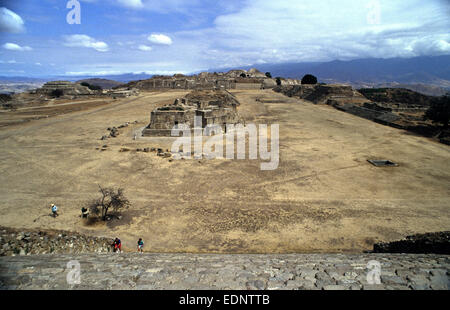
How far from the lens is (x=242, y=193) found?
34.8 feet

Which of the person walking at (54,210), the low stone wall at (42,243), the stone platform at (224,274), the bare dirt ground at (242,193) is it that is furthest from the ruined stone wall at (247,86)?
the stone platform at (224,274)

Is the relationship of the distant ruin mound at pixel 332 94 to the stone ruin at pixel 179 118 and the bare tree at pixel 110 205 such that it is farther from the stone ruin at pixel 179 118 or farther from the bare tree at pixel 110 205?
the bare tree at pixel 110 205

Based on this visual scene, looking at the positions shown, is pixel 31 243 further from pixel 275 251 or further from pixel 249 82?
pixel 249 82

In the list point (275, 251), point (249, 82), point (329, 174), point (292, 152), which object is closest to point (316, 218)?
point (275, 251)

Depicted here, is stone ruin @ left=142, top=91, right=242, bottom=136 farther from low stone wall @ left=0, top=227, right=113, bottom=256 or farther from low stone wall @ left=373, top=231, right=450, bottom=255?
low stone wall @ left=373, top=231, right=450, bottom=255

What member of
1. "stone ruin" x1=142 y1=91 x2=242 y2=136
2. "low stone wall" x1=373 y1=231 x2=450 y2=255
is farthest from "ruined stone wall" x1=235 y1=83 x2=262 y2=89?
Answer: "low stone wall" x1=373 y1=231 x2=450 y2=255

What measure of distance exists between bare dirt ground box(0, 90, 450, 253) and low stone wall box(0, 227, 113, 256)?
1.51 m

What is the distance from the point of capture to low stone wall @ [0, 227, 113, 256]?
4.77 meters

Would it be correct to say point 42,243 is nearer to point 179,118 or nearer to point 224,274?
point 224,274

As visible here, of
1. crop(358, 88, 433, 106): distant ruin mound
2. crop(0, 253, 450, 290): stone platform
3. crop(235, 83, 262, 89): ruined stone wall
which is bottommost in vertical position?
crop(0, 253, 450, 290): stone platform

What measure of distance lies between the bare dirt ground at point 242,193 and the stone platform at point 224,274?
3206mm

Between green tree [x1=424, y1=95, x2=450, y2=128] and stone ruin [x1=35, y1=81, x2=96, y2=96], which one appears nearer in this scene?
green tree [x1=424, y1=95, x2=450, y2=128]

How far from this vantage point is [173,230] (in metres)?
8.09
